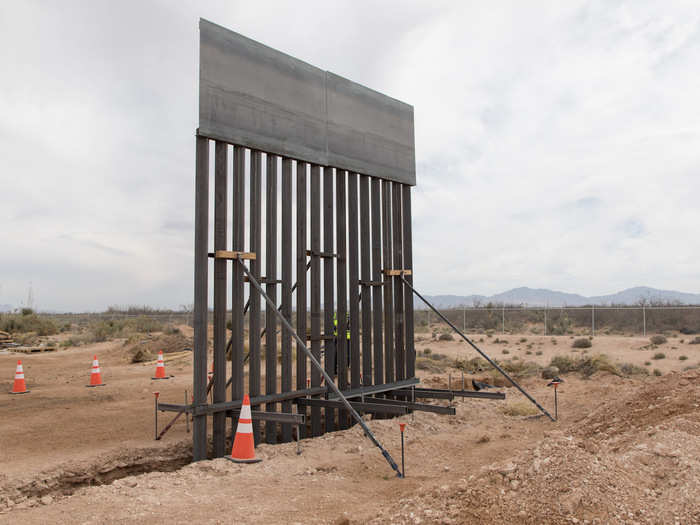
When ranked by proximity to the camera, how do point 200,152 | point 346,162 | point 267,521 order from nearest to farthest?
1. point 267,521
2. point 200,152
3. point 346,162

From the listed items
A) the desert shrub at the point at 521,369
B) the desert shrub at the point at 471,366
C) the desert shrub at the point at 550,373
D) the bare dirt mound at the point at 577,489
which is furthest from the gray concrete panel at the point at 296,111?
the desert shrub at the point at 471,366

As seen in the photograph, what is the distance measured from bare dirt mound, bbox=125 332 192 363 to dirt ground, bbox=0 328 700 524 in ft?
27.6

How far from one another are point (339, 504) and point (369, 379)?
517 cm

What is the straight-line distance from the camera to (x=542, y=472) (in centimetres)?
499

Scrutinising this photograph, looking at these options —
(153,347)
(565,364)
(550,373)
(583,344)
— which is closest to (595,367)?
(565,364)

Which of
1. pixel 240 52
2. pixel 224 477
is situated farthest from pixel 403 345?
pixel 240 52

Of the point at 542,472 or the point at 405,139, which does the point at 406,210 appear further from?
the point at 542,472

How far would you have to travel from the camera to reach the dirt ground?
4.69 m

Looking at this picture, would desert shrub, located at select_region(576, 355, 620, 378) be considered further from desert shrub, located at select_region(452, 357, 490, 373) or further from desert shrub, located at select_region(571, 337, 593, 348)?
desert shrub, located at select_region(571, 337, 593, 348)

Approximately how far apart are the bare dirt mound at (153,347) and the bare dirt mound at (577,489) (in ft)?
60.4

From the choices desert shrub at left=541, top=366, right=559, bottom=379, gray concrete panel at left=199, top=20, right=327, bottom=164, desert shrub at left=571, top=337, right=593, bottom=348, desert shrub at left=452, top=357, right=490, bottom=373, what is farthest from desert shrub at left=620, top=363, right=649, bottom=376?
gray concrete panel at left=199, top=20, right=327, bottom=164

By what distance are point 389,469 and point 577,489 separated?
8.66 feet

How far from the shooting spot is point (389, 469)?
22.1ft

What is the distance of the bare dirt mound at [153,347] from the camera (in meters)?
A: 21.2
